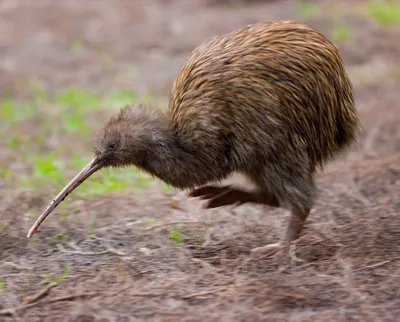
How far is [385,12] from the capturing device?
41.3 ft

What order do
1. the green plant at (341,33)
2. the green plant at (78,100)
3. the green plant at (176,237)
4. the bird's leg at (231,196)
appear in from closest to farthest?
the bird's leg at (231,196) → the green plant at (176,237) → the green plant at (78,100) → the green plant at (341,33)

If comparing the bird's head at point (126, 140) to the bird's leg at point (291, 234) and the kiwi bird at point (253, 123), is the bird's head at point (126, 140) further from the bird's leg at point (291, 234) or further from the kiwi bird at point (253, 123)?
the bird's leg at point (291, 234)

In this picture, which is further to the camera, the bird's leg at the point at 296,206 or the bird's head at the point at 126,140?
the bird's head at the point at 126,140

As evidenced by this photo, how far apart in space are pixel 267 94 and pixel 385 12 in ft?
28.3

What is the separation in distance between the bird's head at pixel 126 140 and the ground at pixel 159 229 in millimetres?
492

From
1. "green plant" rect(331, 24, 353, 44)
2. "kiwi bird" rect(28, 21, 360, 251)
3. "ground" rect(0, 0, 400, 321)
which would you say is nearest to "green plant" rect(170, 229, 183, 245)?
"ground" rect(0, 0, 400, 321)

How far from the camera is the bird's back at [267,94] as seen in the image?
14.9ft

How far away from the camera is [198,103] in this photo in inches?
182

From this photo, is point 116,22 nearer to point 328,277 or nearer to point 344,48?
point 344,48

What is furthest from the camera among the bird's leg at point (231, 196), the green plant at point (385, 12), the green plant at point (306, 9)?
the green plant at point (306, 9)

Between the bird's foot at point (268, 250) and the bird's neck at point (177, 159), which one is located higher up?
the bird's neck at point (177, 159)

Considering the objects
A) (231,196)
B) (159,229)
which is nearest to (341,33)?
(159,229)

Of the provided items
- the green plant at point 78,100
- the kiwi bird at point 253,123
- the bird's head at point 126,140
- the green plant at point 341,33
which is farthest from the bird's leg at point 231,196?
the green plant at point 341,33

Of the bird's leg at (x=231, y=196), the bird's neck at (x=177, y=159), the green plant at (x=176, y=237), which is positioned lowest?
the green plant at (x=176, y=237)
